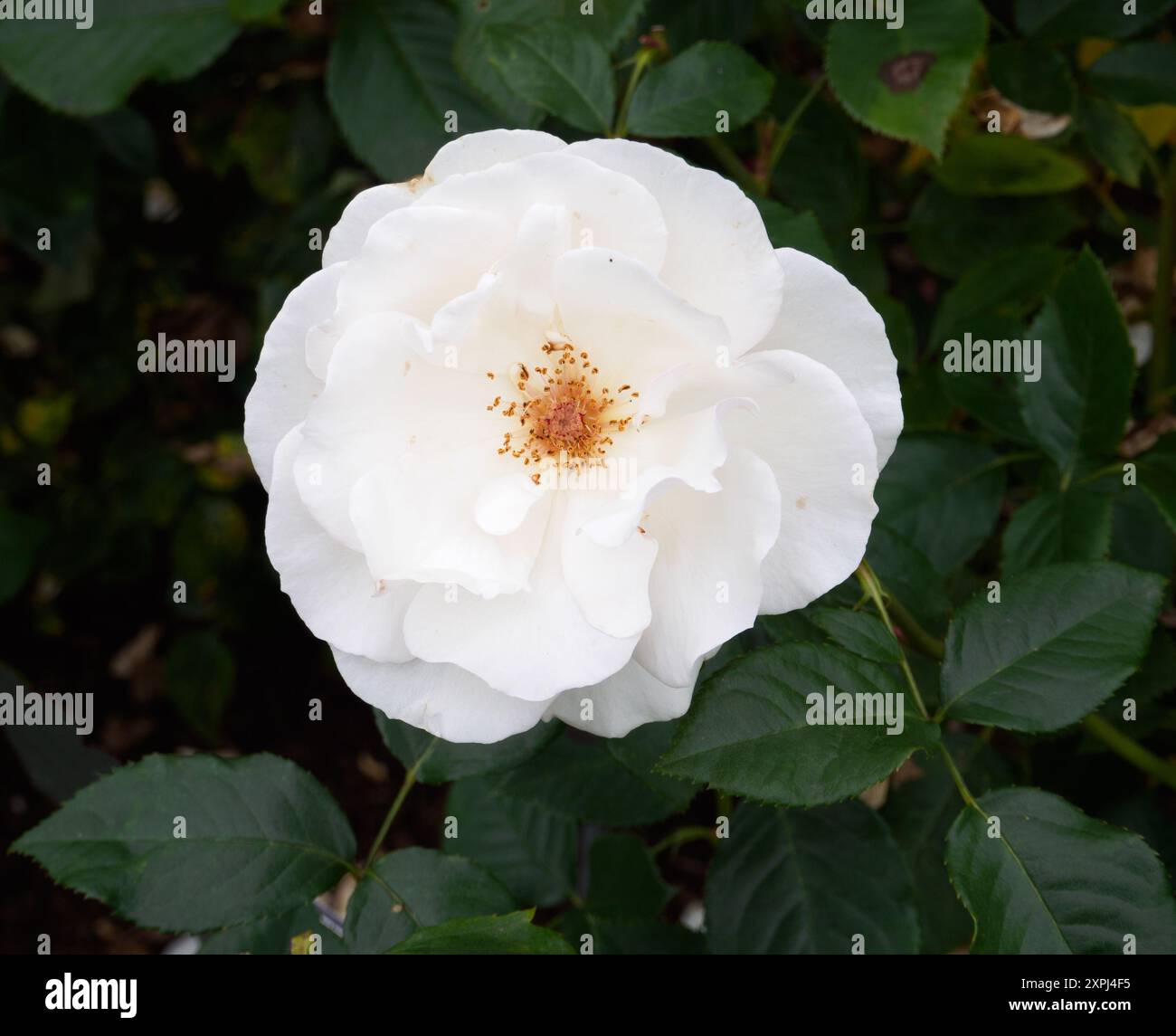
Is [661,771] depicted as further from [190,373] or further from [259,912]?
[190,373]

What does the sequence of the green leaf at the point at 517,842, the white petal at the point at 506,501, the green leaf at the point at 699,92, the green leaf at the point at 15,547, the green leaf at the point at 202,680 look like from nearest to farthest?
1. the white petal at the point at 506,501
2. the green leaf at the point at 699,92
3. the green leaf at the point at 517,842
4. the green leaf at the point at 15,547
5. the green leaf at the point at 202,680

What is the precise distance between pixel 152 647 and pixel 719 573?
8.60ft

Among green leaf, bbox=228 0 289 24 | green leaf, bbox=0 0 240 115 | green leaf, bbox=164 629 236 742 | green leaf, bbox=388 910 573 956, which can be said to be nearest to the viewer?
green leaf, bbox=388 910 573 956

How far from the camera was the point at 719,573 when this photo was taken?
1150mm

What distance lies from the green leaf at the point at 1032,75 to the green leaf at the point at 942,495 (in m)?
0.56

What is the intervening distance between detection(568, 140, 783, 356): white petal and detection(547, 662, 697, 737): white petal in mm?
392

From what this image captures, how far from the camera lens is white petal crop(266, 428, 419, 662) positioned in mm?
1158

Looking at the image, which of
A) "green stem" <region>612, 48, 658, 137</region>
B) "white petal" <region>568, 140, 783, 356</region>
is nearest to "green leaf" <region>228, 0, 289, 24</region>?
"green stem" <region>612, 48, 658, 137</region>

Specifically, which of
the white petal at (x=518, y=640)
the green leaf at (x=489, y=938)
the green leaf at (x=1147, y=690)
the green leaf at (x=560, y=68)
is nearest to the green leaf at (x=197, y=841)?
the green leaf at (x=489, y=938)

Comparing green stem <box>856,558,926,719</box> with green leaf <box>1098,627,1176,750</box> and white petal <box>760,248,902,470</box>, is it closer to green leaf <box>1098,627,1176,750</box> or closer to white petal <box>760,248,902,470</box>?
white petal <box>760,248,902,470</box>

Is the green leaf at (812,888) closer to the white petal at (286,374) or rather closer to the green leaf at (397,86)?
the white petal at (286,374)

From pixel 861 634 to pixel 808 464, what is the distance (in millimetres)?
223

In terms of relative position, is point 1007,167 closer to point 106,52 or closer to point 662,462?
point 662,462

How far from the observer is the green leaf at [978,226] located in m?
2.02
